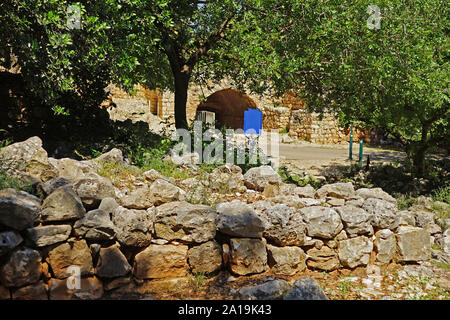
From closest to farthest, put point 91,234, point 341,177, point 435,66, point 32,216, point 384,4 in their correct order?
point 32,216, point 91,234, point 384,4, point 435,66, point 341,177

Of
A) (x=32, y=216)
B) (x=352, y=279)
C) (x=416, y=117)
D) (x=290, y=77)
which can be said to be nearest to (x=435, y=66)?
(x=416, y=117)

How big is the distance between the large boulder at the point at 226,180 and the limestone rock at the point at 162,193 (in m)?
1.00

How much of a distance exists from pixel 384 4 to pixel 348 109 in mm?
2500

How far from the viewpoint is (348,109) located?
8227mm

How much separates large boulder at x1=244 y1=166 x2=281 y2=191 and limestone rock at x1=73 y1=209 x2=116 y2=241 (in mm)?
2417

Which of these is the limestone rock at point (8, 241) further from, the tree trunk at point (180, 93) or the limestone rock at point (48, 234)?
the tree trunk at point (180, 93)

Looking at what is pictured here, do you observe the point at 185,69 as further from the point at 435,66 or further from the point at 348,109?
the point at 435,66

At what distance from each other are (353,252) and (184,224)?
2092mm

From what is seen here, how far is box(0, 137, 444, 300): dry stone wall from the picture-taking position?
11.6 feet

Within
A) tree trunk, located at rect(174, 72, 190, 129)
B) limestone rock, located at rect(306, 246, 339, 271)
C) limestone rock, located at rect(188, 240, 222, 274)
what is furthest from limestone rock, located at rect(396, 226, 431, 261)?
tree trunk, located at rect(174, 72, 190, 129)

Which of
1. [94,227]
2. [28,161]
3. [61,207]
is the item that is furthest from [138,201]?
[28,161]

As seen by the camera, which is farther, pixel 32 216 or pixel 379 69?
pixel 379 69

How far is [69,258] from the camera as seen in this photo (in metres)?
3.64

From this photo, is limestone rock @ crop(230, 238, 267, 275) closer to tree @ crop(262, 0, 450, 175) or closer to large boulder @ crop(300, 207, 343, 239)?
large boulder @ crop(300, 207, 343, 239)
